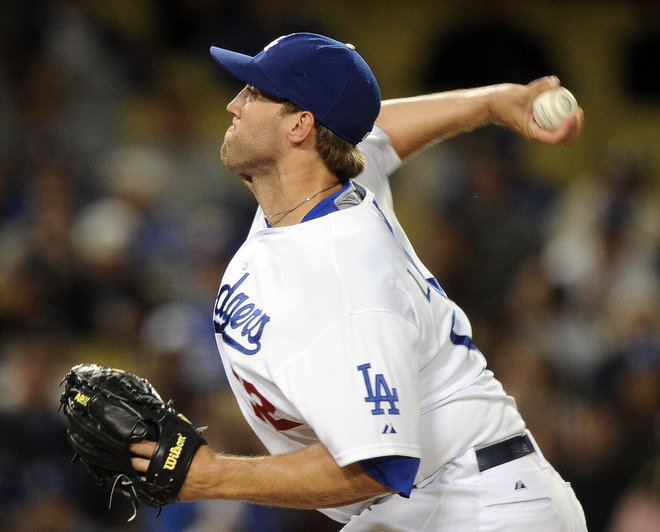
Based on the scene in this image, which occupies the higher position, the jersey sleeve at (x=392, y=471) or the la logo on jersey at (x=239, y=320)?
the la logo on jersey at (x=239, y=320)

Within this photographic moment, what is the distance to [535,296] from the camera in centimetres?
628

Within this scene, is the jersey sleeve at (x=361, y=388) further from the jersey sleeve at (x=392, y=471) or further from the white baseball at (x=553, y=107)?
the white baseball at (x=553, y=107)

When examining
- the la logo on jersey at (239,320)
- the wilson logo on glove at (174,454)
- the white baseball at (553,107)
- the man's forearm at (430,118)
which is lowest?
the wilson logo on glove at (174,454)

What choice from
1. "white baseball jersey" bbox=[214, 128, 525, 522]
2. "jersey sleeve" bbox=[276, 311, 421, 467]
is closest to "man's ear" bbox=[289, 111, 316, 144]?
"white baseball jersey" bbox=[214, 128, 525, 522]

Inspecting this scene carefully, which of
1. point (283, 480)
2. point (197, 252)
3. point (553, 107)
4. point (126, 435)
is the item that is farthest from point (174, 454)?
point (197, 252)

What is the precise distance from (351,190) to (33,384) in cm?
334

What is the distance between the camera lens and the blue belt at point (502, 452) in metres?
2.68

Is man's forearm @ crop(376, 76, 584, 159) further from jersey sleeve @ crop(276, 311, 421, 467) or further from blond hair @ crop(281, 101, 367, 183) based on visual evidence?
jersey sleeve @ crop(276, 311, 421, 467)

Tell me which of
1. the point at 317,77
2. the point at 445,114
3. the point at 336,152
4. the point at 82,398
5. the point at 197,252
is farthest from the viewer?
the point at 197,252

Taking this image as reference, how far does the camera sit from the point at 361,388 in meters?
2.27

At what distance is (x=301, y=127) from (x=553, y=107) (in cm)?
76

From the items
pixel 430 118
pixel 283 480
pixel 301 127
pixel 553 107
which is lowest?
pixel 283 480

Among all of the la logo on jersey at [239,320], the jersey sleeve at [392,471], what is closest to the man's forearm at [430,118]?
the la logo on jersey at [239,320]

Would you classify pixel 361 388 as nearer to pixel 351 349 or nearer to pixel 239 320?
pixel 351 349
